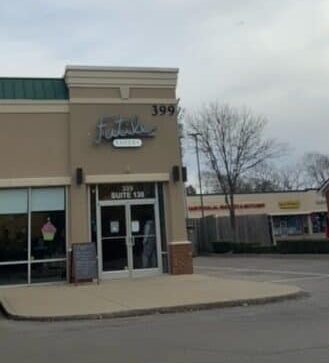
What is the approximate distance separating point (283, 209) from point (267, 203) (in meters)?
2.08

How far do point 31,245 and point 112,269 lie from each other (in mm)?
2736

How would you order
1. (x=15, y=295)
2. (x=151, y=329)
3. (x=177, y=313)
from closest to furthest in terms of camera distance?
(x=151, y=329), (x=177, y=313), (x=15, y=295)

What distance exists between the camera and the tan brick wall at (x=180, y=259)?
20.3 meters

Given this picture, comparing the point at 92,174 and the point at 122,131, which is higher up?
the point at 122,131

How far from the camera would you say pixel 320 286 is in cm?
1645

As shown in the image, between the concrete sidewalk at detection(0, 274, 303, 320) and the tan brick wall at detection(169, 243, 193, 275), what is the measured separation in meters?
1.87

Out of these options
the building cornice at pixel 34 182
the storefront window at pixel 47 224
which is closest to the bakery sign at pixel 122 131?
the building cornice at pixel 34 182

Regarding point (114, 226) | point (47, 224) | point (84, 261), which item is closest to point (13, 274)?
point (47, 224)

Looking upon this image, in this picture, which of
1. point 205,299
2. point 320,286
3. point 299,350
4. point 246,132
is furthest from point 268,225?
point 299,350

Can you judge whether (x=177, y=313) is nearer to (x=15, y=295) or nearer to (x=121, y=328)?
(x=121, y=328)

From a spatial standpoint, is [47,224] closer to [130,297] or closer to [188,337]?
[130,297]

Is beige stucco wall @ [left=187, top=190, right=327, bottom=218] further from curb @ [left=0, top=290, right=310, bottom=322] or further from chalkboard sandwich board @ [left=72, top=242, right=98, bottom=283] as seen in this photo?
curb @ [left=0, top=290, right=310, bottom=322]

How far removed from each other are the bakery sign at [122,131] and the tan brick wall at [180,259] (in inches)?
145

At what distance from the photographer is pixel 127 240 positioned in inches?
792
